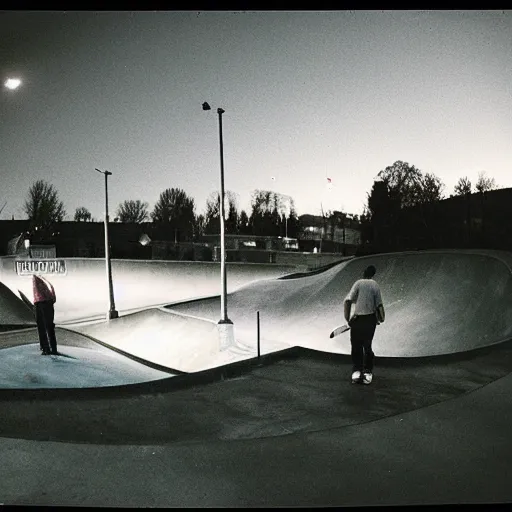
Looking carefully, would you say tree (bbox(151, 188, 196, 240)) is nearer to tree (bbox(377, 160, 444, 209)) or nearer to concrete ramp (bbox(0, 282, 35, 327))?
tree (bbox(377, 160, 444, 209))

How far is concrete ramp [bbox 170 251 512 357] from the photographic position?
12.7 metres

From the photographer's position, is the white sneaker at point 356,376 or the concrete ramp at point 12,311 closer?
the white sneaker at point 356,376

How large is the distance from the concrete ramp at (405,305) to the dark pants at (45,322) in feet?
23.5

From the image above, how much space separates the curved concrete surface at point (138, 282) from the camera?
29406mm

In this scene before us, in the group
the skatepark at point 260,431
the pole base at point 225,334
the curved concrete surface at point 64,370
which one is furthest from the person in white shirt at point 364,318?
the pole base at point 225,334

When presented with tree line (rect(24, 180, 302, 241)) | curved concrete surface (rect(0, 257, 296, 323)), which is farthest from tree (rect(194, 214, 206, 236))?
curved concrete surface (rect(0, 257, 296, 323))

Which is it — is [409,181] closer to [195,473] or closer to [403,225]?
[403,225]

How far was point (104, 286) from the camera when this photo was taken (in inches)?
1347

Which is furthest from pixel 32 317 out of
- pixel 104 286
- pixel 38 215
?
pixel 38 215

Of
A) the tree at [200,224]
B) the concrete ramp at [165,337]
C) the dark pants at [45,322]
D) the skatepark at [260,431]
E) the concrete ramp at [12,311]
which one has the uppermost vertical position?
the tree at [200,224]

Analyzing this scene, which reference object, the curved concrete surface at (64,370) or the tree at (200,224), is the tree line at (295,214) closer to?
the tree at (200,224)

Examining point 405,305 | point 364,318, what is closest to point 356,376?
point 364,318

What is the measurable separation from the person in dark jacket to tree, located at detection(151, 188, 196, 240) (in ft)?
235
